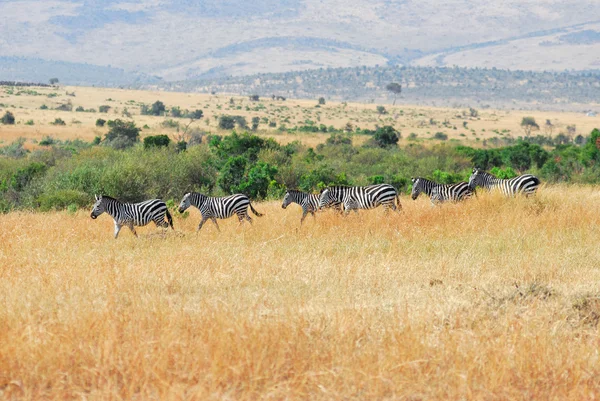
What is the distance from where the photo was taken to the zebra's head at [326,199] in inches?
691

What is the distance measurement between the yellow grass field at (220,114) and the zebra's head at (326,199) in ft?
132

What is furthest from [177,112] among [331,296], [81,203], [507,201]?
[331,296]

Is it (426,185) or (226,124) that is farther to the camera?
(226,124)

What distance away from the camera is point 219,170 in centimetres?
3080

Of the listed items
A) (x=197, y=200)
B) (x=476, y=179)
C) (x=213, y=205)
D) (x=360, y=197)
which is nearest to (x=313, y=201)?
(x=360, y=197)

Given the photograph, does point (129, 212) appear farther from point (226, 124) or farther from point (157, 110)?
point (157, 110)

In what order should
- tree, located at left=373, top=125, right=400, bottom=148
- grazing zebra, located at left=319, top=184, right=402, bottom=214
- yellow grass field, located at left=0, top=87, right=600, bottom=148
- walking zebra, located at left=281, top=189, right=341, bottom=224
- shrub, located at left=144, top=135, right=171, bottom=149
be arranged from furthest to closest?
yellow grass field, located at left=0, top=87, right=600, bottom=148 < tree, located at left=373, top=125, right=400, bottom=148 < shrub, located at left=144, top=135, right=171, bottom=149 < walking zebra, located at left=281, top=189, right=341, bottom=224 < grazing zebra, located at left=319, top=184, right=402, bottom=214

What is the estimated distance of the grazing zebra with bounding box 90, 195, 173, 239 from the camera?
14781mm

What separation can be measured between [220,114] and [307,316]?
92250mm

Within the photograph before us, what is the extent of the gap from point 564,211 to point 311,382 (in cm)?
1087

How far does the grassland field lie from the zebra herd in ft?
3.42

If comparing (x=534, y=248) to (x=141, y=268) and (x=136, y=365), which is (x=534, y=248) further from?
(x=136, y=365)

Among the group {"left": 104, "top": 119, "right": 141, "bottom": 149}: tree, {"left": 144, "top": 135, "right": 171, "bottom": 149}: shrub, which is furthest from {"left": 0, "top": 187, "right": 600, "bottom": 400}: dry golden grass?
{"left": 104, "top": 119, "right": 141, "bottom": 149}: tree

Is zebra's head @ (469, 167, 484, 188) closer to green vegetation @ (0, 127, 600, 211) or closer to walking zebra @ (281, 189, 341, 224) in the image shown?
walking zebra @ (281, 189, 341, 224)
